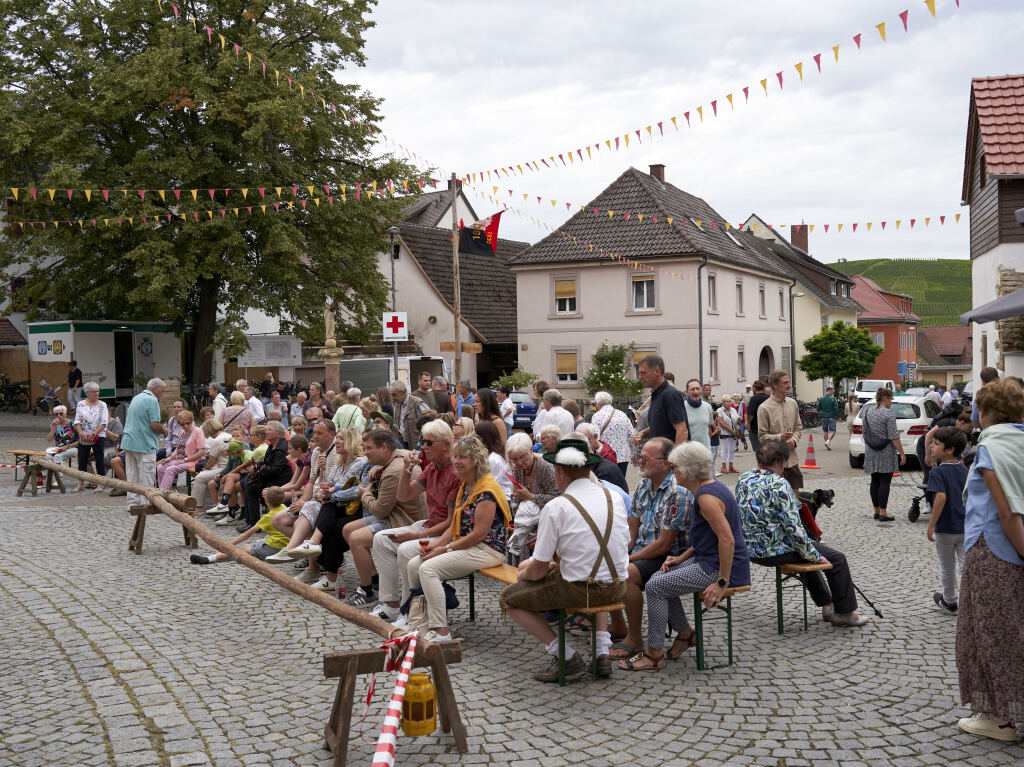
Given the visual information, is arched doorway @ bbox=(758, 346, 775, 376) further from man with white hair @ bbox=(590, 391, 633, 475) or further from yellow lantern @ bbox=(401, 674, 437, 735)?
yellow lantern @ bbox=(401, 674, 437, 735)

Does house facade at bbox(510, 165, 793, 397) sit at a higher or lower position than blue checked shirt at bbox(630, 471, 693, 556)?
higher

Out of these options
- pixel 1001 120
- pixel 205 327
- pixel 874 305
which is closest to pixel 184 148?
pixel 205 327

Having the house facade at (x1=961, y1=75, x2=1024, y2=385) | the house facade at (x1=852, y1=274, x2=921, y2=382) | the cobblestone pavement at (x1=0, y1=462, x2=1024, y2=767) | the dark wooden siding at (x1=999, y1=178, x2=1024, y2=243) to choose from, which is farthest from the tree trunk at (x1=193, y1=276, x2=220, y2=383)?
the house facade at (x1=852, y1=274, x2=921, y2=382)

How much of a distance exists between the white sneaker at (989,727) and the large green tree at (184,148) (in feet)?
76.5

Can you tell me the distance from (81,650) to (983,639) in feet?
19.2

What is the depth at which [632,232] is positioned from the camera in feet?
121

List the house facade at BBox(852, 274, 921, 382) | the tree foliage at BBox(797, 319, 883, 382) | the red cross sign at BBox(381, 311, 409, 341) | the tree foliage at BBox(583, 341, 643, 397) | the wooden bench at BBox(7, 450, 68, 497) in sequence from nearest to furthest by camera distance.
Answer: the wooden bench at BBox(7, 450, 68, 497) < the red cross sign at BBox(381, 311, 409, 341) < the tree foliage at BBox(583, 341, 643, 397) < the tree foliage at BBox(797, 319, 883, 382) < the house facade at BBox(852, 274, 921, 382)

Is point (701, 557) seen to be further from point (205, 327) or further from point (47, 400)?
point (47, 400)

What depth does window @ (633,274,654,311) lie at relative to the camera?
1428 inches

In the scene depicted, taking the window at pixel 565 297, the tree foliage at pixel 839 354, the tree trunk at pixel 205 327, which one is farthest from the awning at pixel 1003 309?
the tree foliage at pixel 839 354

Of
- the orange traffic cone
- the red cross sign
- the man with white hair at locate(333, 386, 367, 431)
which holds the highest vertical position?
the red cross sign

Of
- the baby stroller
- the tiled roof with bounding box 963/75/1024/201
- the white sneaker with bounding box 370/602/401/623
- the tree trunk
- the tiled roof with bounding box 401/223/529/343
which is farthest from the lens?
the tiled roof with bounding box 401/223/529/343

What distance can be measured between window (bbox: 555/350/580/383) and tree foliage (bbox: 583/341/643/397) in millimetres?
1099

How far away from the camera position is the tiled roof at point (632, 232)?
35938mm
